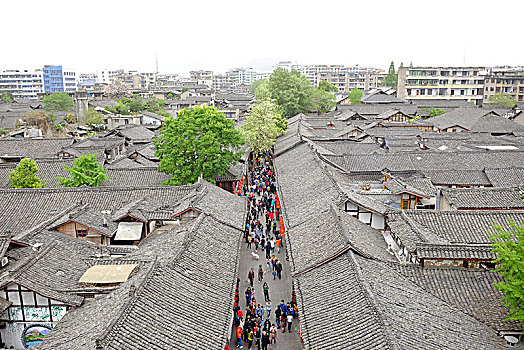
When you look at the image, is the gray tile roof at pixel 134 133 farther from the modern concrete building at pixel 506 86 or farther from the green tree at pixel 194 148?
the modern concrete building at pixel 506 86

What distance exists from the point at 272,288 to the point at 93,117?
63.0 metres

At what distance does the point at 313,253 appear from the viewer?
2103 cm

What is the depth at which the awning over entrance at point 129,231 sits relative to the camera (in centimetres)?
2541

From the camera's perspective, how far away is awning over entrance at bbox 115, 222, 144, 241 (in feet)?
83.4

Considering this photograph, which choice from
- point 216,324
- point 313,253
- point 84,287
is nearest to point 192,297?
point 216,324

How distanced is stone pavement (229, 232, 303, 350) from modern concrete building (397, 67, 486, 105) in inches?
3304

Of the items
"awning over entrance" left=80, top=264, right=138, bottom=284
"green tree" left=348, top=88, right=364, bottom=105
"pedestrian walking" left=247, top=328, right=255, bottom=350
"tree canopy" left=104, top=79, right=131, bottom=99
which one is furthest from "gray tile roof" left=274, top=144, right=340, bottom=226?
"tree canopy" left=104, top=79, right=131, bottom=99

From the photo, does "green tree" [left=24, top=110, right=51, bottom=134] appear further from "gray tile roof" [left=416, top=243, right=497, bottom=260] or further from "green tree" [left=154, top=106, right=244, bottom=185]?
"gray tile roof" [left=416, top=243, right=497, bottom=260]

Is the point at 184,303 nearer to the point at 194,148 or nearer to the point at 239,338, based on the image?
the point at 239,338

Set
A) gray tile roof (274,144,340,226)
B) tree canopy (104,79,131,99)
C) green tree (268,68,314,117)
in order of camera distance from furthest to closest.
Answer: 1. tree canopy (104,79,131,99)
2. green tree (268,68,314,117)
3. gray tile roof (274,144,340,226)

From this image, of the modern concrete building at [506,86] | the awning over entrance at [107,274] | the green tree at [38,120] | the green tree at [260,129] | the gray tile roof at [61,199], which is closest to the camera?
Result: the awning over entrance at [107,274]

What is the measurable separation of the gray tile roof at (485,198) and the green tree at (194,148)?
17829mm

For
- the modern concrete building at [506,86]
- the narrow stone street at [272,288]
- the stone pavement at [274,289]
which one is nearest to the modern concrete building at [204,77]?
the modern concrete building at [506,86]

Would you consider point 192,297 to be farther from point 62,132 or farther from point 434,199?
point 62,132
